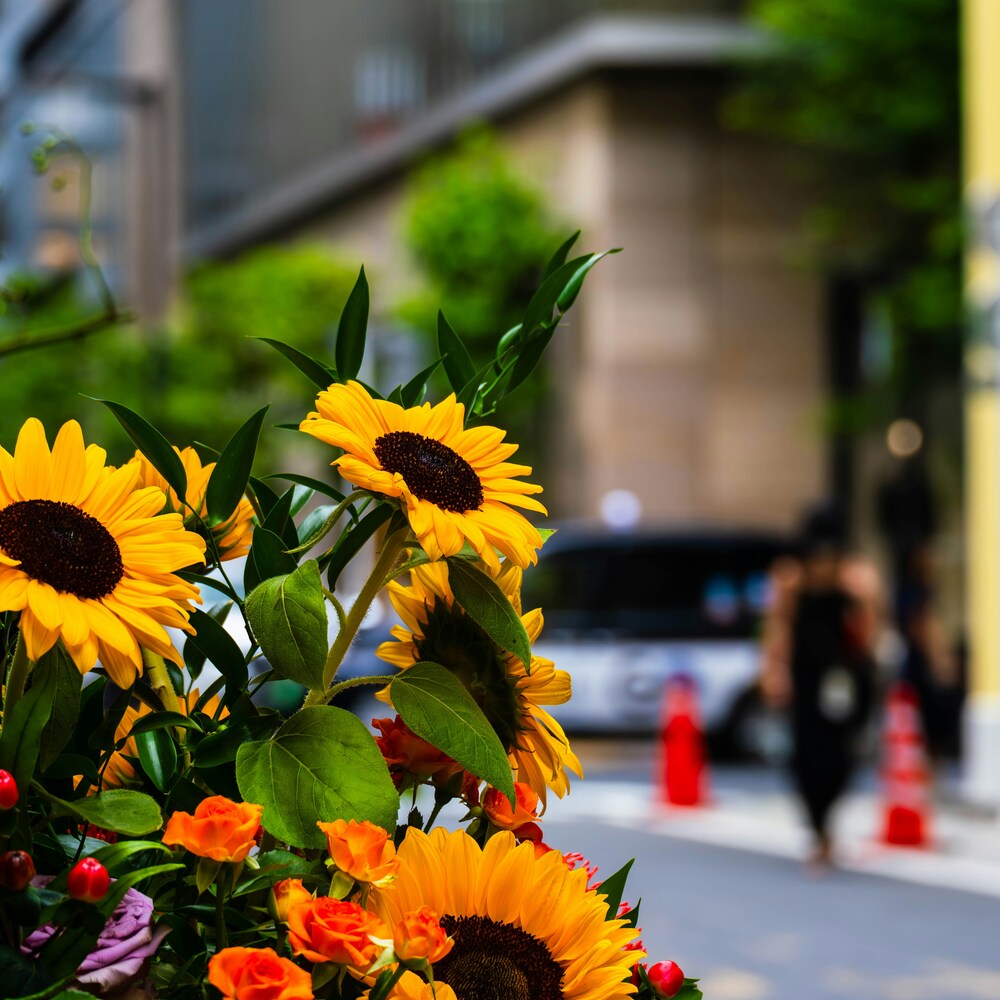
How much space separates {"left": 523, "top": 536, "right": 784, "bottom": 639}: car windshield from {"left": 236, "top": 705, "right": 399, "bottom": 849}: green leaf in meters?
17.2

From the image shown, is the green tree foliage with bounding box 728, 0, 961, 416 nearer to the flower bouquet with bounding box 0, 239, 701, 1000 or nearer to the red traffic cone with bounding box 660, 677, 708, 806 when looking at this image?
the red traffic cone with bounding box 660, 677, 708, 806

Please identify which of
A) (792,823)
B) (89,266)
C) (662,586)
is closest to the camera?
(89,266)

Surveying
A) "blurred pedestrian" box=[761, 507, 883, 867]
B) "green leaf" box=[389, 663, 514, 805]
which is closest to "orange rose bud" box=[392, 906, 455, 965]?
"green leaf" box=[389, 663, 514, 805]

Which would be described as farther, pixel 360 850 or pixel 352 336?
pixel 352 336

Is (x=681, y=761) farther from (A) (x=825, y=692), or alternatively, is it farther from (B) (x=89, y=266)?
(B) (x=89, y=266)

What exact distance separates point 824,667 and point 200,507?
9.03 meters

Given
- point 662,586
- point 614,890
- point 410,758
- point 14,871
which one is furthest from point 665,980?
point 662,586

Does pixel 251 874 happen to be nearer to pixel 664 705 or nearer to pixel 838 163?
pixel 664 705

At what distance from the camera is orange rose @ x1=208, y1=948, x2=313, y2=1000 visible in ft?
3.16

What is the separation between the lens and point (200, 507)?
130 cm

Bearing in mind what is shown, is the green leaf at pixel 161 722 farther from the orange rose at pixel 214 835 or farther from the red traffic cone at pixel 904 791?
the red traffic cone at pixel 904 791

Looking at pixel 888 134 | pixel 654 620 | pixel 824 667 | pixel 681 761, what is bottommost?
pixel 681 761

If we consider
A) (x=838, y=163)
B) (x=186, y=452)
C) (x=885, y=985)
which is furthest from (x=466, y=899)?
(x=838, y=163)

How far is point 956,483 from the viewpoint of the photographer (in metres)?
23.0
